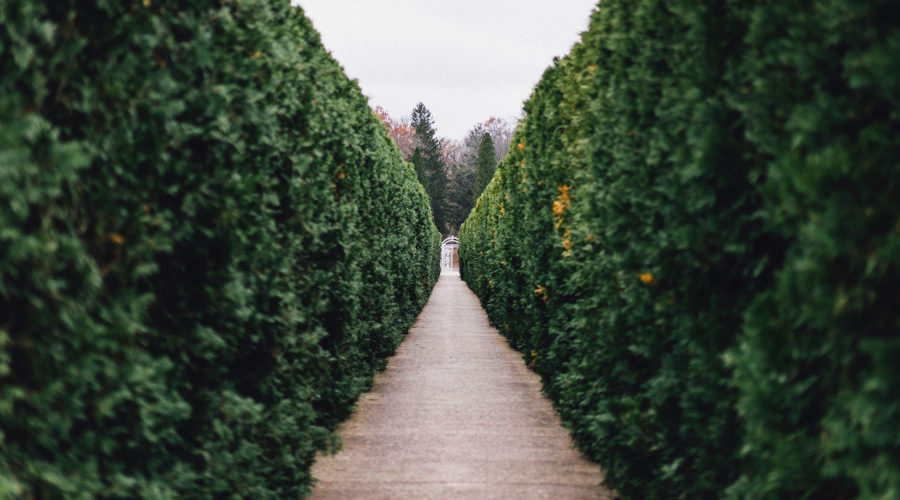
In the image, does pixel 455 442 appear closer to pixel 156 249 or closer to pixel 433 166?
pixel 156 249

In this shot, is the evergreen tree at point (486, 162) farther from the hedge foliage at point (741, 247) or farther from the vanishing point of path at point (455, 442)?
the hedge foliage at point (741, 247)

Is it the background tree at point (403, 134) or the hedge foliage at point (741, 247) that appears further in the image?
the background tree at point (403, 134)

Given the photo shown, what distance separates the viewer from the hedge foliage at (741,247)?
6.56 ft

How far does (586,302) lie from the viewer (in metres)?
5.26

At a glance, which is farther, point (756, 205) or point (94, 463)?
point (756, 205)

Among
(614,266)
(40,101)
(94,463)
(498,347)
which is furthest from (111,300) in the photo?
(498,347)

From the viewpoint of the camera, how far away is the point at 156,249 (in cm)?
266

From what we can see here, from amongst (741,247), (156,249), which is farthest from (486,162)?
(156,249)

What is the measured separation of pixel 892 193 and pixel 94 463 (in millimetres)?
2631

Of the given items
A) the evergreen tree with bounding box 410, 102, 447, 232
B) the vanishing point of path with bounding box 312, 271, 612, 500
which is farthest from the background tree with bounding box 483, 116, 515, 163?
the vanishing point of path with bounding box 312, 271, 612, 500

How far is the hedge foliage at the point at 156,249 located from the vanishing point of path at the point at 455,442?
81 cm

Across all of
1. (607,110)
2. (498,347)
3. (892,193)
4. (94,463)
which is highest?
(607,110)

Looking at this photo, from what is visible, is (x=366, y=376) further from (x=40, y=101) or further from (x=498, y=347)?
(x=40, y=101)

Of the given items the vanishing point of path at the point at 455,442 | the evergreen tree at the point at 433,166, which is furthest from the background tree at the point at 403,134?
the vanishing point of path at the point at 455,442
